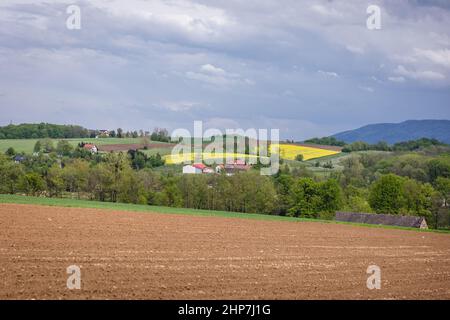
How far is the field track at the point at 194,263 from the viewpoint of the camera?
55.1 ft

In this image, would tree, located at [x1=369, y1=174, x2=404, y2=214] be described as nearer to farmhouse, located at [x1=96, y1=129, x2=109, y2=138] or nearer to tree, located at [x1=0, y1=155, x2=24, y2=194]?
tree, located at [x1=0, y1=155, x2=24, y2=194]

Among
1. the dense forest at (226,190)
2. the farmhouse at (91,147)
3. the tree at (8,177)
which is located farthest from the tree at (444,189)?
the farmhouse at (91,147)

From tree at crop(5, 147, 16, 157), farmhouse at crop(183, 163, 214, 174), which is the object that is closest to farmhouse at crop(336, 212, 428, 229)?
farmhouse at crop(183, 163, 214, 174)

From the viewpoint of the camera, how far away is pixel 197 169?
101 metres

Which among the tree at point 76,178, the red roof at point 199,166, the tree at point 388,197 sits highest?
the red roof at point 199,166

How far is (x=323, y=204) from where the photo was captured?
273 ft

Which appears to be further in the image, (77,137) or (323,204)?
(77,137)

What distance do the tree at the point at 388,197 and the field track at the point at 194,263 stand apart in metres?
48.9

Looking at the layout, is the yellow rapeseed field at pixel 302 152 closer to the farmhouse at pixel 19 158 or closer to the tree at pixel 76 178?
the farmhouse at pixel 19 158
